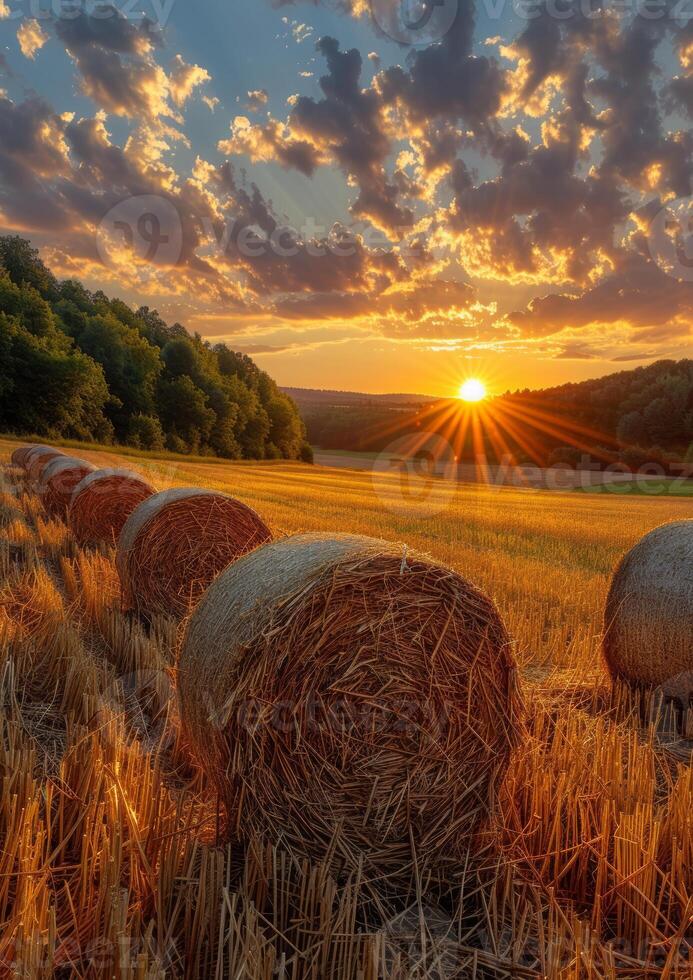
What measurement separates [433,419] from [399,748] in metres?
77.4

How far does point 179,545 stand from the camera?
22.7ft

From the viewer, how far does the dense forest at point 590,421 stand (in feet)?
220

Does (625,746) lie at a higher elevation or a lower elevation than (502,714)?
lower

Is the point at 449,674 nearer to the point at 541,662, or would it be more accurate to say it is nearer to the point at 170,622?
the point at 541,662

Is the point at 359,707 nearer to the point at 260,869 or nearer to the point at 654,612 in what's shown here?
the point at 260,869

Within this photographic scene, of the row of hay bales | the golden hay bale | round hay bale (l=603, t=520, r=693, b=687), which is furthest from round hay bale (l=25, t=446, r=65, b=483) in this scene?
the row of hay bales

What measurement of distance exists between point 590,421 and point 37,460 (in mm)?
65833

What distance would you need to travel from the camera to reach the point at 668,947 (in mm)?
2572

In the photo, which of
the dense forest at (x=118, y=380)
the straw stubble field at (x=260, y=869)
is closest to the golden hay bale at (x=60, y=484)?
the straw stubble field at (x=260, y=869)

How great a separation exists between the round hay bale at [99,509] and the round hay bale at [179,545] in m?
3.16

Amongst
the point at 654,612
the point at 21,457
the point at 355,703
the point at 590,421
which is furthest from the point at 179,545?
the point at 590,421

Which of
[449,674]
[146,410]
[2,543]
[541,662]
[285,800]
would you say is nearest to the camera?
[285,800]

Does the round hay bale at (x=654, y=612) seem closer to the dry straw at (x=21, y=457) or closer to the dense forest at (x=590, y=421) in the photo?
the dry straw at (x=21, y=457)

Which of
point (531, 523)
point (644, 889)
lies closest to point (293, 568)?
point (644, 889)
